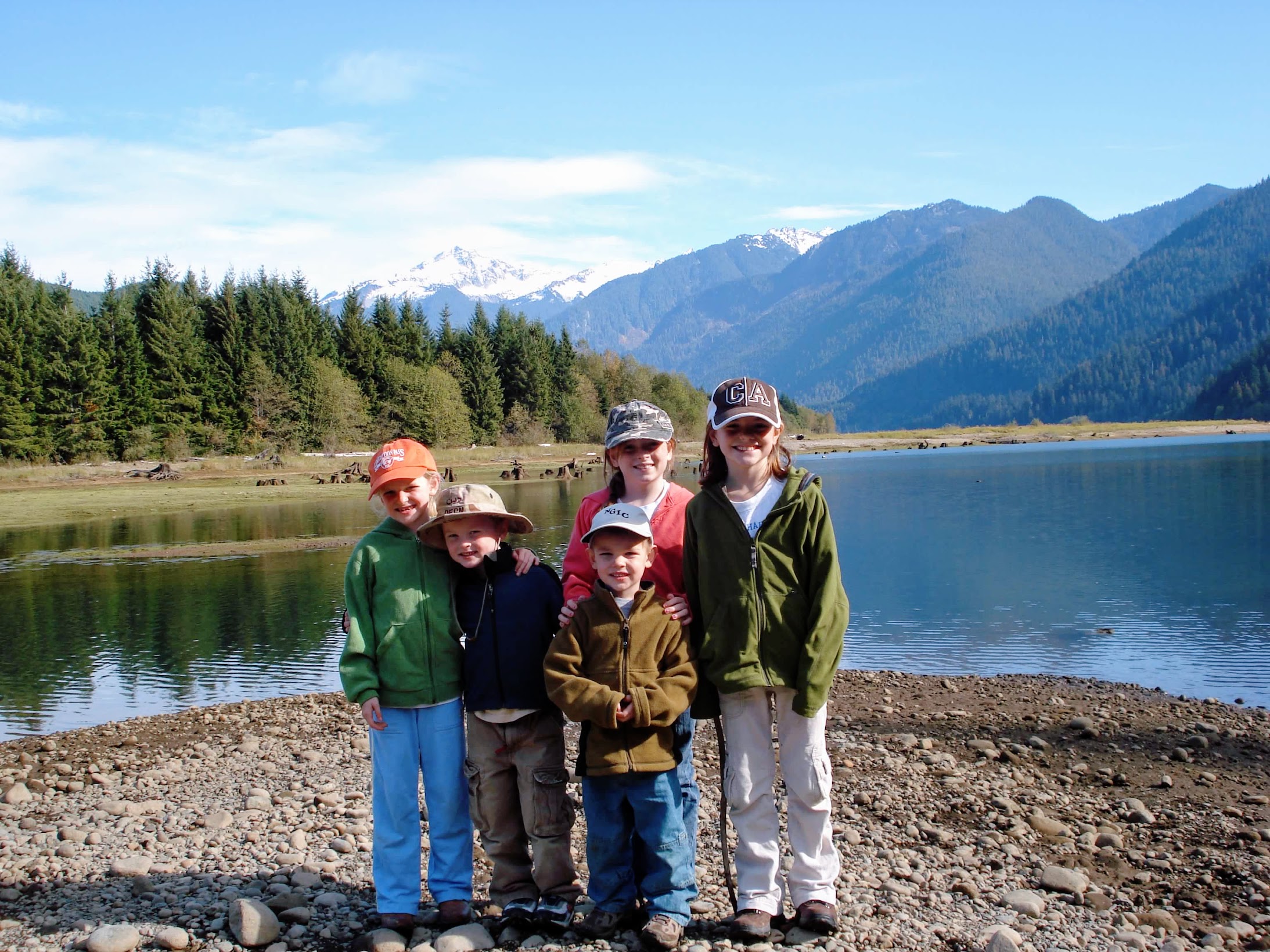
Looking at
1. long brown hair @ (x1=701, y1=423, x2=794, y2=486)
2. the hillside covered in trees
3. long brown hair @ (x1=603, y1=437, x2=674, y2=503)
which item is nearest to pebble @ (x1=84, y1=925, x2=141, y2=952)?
long brown hair @ (x1=603, y1=437, x2=674, y2=503)

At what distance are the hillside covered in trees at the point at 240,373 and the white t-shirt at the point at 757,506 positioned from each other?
55.6 metres

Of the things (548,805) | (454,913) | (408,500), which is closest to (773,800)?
(548,805)

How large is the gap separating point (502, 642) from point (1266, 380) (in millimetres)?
167780

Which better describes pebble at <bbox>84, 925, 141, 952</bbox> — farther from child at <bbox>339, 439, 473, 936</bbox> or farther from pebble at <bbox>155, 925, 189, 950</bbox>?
child at <bbox>339, 439, 473, 936</bbox>

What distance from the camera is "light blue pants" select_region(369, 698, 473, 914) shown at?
176 inches

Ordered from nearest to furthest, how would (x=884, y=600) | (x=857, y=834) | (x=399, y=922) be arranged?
(x=399, y=922)
(x=857, y=834)
(x=884, y=600)

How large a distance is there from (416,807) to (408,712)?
1.43 ft

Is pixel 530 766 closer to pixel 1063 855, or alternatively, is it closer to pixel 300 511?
pixel 1063 855

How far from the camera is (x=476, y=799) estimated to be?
4.46 m

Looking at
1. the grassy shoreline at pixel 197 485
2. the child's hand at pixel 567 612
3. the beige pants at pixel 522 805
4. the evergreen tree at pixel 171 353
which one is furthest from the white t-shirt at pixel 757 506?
the evergreen tree at pixel 171 353

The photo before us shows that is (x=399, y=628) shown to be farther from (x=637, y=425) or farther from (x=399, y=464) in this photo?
(x=637, y=425)

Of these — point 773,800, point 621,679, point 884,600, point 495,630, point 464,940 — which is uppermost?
point 495,630

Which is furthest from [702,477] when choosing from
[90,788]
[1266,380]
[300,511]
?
[1266,380]

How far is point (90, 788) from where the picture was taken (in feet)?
23.9
